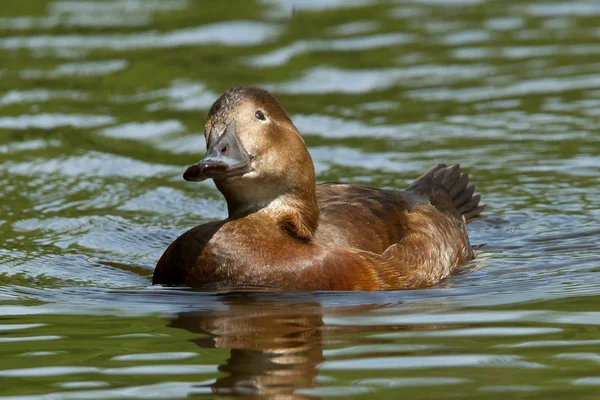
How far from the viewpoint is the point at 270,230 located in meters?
7.23

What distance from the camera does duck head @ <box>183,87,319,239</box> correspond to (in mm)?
6914

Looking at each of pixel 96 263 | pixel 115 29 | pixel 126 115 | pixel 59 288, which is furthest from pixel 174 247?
A: pixel 115 29

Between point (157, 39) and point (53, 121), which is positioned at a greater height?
point (157, 39)

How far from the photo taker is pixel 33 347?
5.89 metres

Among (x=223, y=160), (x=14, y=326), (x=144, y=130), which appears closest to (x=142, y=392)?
(x=14, y=326)

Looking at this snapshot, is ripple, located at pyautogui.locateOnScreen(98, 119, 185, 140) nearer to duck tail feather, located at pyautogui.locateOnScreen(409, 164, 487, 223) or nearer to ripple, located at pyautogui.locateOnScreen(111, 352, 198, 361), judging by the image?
duck tail feather, located at pyautogui.locateOnScreen(409, 164, 487, 223)

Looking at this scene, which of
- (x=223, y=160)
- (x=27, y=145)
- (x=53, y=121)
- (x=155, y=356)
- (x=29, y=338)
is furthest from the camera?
(x=53, y=121)

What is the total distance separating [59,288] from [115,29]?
804 cm

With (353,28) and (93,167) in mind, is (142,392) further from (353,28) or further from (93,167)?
(353,28)

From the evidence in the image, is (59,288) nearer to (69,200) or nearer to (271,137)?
(271,137)

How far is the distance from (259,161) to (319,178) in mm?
4056

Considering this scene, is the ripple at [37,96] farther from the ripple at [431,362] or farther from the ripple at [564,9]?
the ripple at [431,362]

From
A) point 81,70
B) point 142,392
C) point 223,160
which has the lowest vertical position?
point 142,392

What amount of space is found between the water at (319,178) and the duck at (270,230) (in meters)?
0.16
